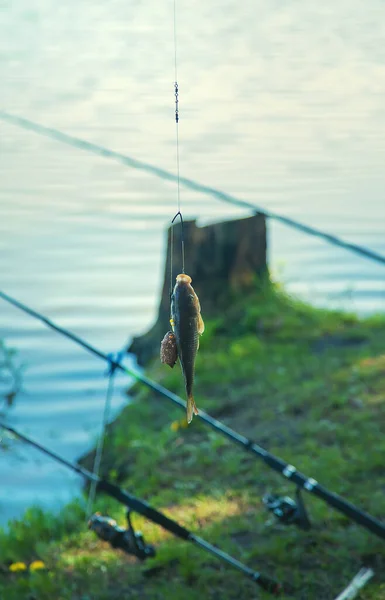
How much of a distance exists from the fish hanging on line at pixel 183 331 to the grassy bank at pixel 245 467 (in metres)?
2.12

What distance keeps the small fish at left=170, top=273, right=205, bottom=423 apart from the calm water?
6.00 meters

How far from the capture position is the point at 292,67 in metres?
9.58

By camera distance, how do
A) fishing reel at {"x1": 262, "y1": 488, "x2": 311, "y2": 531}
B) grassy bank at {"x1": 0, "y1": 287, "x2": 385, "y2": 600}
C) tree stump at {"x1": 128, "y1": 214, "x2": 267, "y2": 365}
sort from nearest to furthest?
fishing reel at {"x1": 262, "y1": 488, "x2": 311, "y2": 531} → grassy bank at {"x1": 0, "y1": 287, "x2": 385, "y2": 600} → tree stump at {"x1": 128, "y1": 214, "x2": 267, "y2": 365}

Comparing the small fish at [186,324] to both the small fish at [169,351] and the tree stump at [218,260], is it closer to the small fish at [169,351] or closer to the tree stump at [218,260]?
the small fish at [169,351]

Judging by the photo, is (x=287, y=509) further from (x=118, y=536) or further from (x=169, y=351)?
(x=169, y=351)

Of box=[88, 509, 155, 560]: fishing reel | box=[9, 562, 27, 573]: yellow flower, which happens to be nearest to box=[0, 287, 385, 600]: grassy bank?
box=[9, 562, 27, 573]: yellow flower

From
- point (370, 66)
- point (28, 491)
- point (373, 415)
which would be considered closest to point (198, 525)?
point (373, 415)

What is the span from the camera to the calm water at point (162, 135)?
8.37 m

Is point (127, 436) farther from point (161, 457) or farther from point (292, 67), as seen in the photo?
point (292, 67)

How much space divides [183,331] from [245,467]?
3.33 metres

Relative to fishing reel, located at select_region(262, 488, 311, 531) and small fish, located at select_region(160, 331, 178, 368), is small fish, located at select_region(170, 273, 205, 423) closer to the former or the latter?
small fish, located at select_region(160, 331, 178, 368)

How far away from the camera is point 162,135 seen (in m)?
9.65

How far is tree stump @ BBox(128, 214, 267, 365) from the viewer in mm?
7199

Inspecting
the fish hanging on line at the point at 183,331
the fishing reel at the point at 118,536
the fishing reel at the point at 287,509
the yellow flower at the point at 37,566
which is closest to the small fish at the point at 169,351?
the fish hanging on line at the point at 183,331
